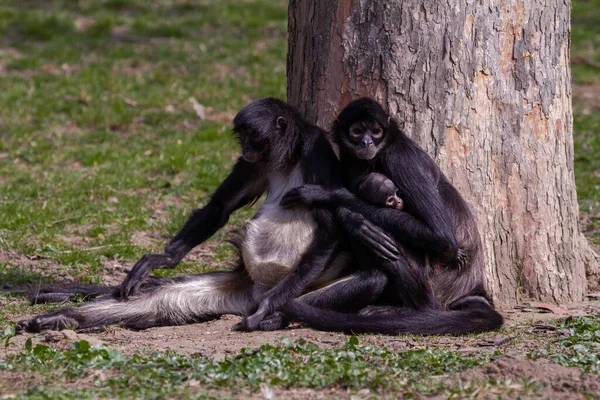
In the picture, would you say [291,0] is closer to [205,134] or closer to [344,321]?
[344,321]

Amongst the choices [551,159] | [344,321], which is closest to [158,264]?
[344,321]

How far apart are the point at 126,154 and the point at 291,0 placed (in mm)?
5068

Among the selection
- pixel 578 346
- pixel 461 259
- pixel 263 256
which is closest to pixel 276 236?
pixel 263 256

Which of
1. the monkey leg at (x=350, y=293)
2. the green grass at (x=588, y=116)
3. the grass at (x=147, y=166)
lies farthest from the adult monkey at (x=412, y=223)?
the green grass at (x=588, y=116)

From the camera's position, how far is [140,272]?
23.9 feet

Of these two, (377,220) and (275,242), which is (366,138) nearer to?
(377,220)

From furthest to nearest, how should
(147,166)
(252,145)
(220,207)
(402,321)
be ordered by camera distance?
1. (147,166)
2. (220,207)
3. (252,145)
4. (402,321)

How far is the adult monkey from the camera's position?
6.65 metres

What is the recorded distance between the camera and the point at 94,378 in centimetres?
498

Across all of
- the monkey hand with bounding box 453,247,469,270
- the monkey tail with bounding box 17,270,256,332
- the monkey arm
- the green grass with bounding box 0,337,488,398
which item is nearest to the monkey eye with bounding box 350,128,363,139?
the monkey arm

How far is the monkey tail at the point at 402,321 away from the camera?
21.5ft

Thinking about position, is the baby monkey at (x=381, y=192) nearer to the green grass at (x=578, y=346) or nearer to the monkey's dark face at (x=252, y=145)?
the monkey's dark face at (x=252, y=145)

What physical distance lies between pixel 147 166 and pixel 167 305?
488 centimetres

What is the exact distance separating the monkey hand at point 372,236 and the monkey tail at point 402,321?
465mm
